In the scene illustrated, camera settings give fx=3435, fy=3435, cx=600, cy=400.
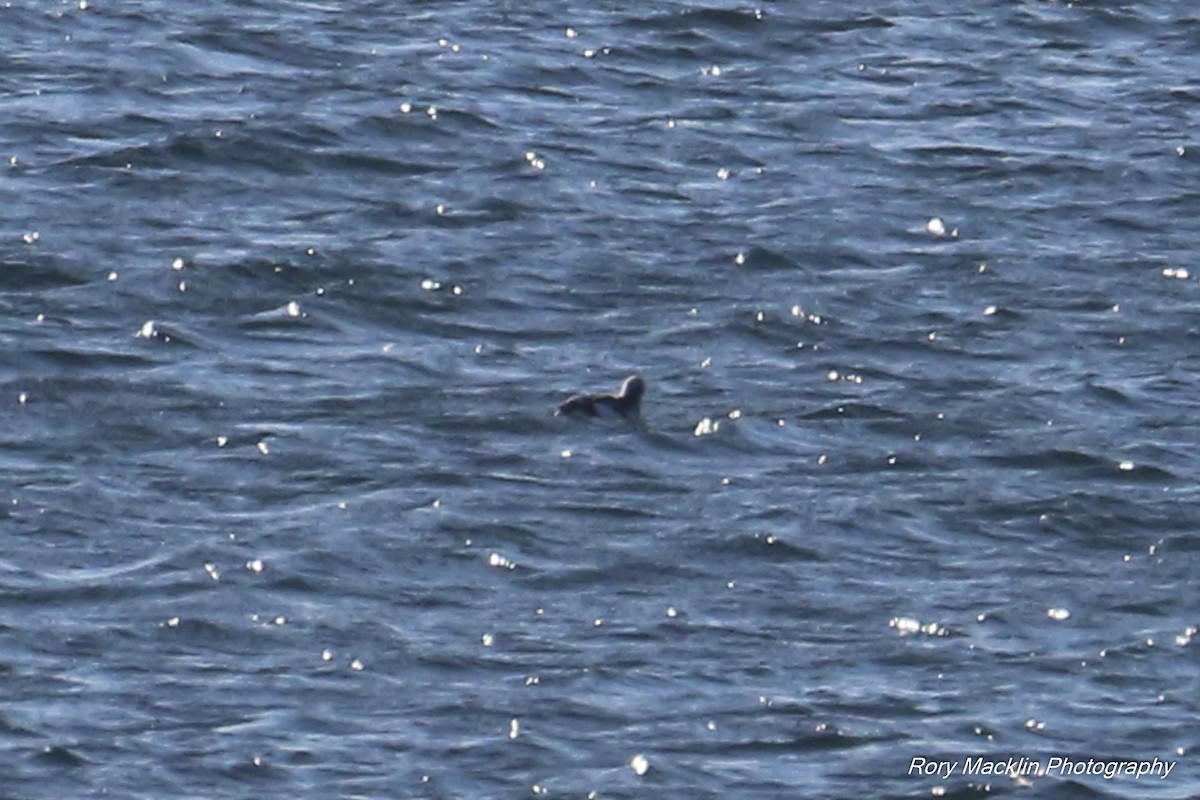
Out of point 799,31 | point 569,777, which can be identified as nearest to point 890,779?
point 569,777

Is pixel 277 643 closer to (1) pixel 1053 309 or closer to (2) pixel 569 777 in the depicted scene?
(2) pixel 569 777

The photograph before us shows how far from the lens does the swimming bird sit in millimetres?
24188

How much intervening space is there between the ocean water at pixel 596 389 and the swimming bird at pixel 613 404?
165 mm

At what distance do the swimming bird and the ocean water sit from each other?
165 mm

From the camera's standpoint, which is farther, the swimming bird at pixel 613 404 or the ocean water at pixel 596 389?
the swimming bird at pixel 613 404

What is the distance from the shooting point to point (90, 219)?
27.8 m

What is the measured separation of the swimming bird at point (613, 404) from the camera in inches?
952

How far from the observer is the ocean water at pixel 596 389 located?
2014 cm

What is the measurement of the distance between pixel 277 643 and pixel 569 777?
236 centimetres

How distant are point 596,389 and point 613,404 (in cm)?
89

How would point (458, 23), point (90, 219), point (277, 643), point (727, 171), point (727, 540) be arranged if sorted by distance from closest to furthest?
point (277, 643) → point (727, 540) → point (90, 219) → point (727, 171) → point (458, 23)

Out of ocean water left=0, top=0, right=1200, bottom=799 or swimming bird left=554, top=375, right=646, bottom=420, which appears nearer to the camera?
ocean water left=0, top=0, right=1200, bottom=799

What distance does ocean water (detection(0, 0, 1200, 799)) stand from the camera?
20.1 metres

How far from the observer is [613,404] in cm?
2427
